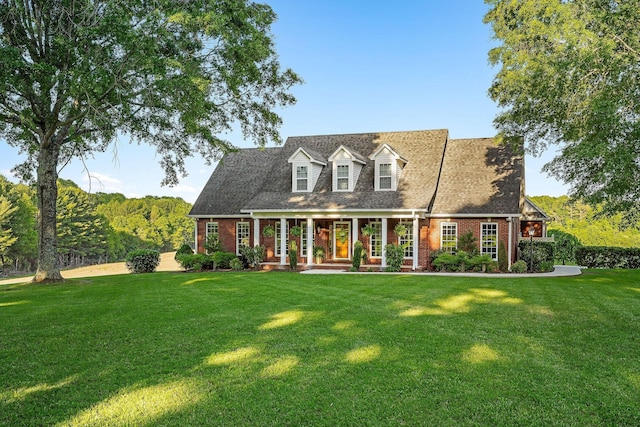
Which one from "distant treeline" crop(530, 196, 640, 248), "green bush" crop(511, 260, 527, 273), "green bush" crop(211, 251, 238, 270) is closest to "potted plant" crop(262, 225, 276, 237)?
"green bush" crop(211, 251, 238, 270)

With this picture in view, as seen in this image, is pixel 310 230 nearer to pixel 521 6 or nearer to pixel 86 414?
pixel 521 6

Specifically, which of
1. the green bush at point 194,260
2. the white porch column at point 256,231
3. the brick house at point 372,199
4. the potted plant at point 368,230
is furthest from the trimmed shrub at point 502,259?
the green bush at point 194,260

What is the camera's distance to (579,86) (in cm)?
1464

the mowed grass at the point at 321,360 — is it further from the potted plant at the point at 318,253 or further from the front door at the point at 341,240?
the front door at the point at 341,240

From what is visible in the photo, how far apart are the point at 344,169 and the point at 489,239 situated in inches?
303

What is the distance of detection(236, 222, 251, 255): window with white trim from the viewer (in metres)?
25.0

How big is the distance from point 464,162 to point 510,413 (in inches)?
802

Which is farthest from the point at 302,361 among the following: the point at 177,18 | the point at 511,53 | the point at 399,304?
the point at 511,53

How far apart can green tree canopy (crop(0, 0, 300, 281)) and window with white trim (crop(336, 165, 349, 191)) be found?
22.4 feet

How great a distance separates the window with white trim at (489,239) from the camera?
21.0 meters

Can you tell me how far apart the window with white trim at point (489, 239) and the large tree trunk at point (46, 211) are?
17387 mm

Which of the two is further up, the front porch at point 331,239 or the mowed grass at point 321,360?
the front porch at point 331,239

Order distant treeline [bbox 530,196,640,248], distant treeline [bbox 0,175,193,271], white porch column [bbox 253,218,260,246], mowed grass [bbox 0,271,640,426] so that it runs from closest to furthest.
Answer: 1. mowed grass [bbox 0,271,640,426]
2. white porch column [bbox 253,218,260,246]
3. distant treeline [bbox 0,175,193,271]
4. distant treeline [bbox 530,196,640,248]

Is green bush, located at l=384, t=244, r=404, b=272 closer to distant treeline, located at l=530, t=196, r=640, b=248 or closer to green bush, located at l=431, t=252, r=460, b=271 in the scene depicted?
green bush, located at l=431, t=252, r=460, b=271
